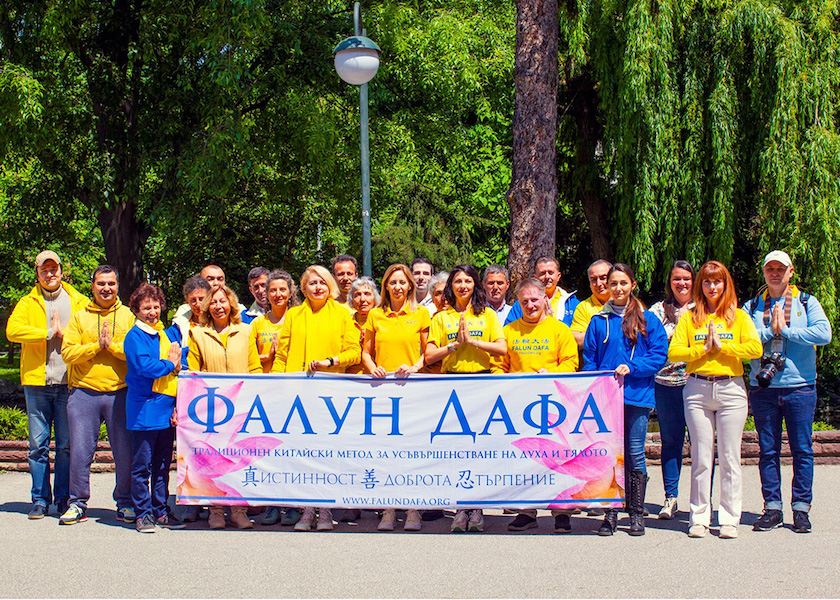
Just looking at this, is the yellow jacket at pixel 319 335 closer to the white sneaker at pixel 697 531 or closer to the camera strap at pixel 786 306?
the white sneaker at pixel 697 531

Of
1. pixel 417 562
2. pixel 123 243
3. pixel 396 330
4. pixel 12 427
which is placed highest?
pixel 123 243

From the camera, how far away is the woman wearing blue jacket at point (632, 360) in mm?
6371

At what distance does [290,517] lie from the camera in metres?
6.81

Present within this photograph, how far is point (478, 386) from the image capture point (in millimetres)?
6504

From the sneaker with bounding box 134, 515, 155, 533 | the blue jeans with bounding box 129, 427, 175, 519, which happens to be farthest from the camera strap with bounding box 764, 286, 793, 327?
the sneaker with bounding box 134, 515, 155, 533

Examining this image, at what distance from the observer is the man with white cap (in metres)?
6.46

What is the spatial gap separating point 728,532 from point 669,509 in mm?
684

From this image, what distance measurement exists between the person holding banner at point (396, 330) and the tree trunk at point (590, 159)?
310 inches

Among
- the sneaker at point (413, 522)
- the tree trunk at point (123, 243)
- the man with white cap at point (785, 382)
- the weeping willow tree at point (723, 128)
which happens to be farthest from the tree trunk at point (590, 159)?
the sneaker at point (413, 522)

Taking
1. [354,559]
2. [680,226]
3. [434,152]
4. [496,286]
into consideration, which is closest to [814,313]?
[496,286]

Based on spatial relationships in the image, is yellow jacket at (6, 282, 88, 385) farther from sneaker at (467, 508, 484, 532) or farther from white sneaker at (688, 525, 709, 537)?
white sneaker at (688, 525, 709, 537)

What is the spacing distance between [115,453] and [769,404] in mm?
4895

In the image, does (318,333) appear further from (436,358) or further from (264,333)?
(436,358)

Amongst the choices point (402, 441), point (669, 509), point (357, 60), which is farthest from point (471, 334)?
point (357, 60)
